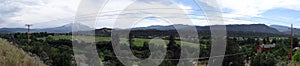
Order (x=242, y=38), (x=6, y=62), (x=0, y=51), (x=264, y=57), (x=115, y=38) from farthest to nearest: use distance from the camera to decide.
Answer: (x=242, y=38), (x=264, y=57), (x=115, y=38), (x=0, y=51), (x=6, y=62)

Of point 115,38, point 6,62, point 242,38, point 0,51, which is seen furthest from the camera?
point 242,38

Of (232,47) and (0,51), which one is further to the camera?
(232,47)

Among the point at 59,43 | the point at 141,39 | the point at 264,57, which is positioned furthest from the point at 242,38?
the point at 59,43

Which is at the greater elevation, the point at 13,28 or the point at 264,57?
the point at 13,28

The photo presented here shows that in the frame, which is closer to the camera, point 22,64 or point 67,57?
point 22,64

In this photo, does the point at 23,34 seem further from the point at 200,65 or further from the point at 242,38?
the point at 242,38

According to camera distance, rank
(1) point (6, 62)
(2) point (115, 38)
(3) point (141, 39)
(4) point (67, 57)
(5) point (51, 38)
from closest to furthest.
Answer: (1) point (6, 62)
(2) point (115, 38)
(4) point (67, 57)
(3) point (141, 39)
(5) point (51, 38)

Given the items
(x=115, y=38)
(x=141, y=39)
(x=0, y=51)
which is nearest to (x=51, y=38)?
(x=141, y=39)

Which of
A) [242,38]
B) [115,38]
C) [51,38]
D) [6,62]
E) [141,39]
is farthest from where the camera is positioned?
Result: [242,38]

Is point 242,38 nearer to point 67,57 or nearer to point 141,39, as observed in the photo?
point 141,39
